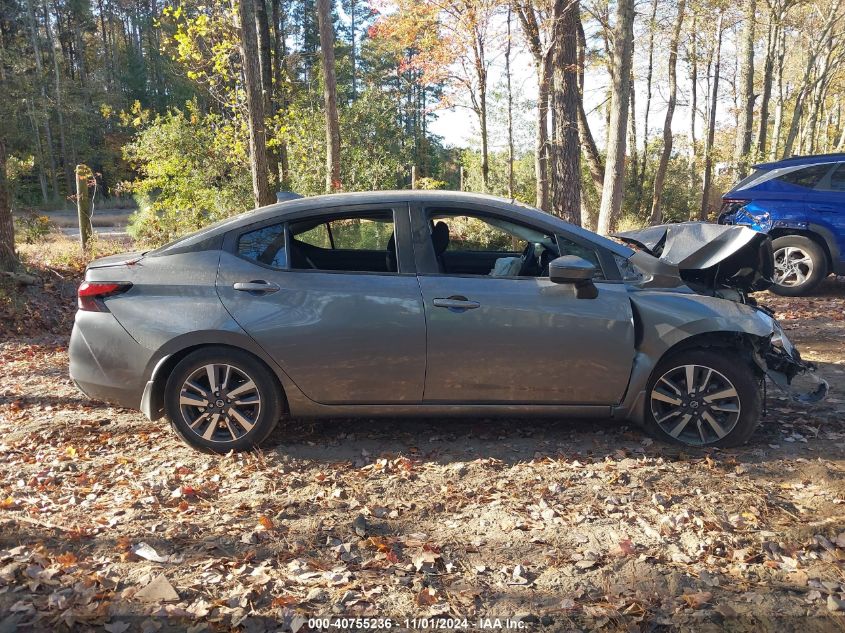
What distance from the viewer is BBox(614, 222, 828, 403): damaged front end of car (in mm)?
4375

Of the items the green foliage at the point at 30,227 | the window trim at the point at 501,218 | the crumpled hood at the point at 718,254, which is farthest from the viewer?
the green foliage at the point at 30,227

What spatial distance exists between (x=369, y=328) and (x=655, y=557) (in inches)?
82.9

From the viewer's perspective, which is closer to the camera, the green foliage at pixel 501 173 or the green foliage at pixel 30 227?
the green foliage at pixel 30 227

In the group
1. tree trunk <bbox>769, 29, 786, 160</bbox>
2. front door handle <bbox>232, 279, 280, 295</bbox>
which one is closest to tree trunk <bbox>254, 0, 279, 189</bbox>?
front door handle <bbox>232, 279, 280, 295</bbox>

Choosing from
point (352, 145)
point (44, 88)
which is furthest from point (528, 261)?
point (44, 88)

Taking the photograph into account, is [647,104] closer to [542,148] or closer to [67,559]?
[542,148]

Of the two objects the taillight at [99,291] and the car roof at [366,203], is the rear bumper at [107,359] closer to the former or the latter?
the taillight at [99,291]

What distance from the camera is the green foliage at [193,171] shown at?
47.1 feet

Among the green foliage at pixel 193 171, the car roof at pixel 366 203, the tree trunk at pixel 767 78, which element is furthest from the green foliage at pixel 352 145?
the tree trunk at pixel 767 78

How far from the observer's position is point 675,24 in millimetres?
21047

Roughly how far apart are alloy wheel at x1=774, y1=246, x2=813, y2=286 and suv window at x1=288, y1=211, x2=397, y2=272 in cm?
693

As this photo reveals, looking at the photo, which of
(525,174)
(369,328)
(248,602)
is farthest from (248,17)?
(525,174)

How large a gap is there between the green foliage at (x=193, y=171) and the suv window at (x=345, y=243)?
1012 centimetres

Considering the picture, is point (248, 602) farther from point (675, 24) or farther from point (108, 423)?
point (675, 24)
